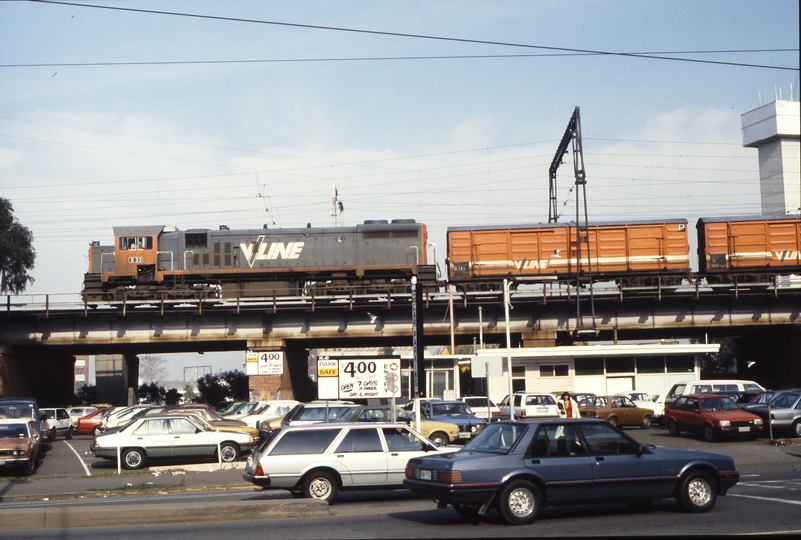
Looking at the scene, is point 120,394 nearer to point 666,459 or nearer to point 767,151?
point 666,459

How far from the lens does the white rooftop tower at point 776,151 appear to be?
129875mm

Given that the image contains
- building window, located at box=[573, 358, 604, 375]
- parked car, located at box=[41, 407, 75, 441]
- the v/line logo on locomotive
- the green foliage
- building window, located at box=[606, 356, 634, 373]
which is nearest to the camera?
parked car, located at box=[41, 407, 75, 441]

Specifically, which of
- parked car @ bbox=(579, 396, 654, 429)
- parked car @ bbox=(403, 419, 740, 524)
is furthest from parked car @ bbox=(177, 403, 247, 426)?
parked car @ bbox=(403, 419, 740, 524)

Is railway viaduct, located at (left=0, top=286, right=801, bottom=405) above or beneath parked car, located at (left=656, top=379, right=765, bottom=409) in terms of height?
above

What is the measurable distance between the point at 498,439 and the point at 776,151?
139942 mm

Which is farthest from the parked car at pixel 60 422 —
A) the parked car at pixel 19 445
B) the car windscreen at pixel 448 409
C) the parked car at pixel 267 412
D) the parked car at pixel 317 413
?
the car windscreen at pixel 448 409

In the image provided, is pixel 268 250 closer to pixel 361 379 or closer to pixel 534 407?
A: pixel 534 407

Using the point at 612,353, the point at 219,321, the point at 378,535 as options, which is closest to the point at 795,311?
the point at 612,353

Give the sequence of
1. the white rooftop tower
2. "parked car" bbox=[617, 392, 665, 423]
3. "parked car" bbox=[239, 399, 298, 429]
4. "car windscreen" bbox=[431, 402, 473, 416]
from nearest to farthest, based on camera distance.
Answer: "car windscreen" bbox=[431, 402, 473, 416] < "parked car" bbox=[239, 399, 298, 429] < "parked car" bbox=[617, 392, 665, 423] < the white rooftop tower

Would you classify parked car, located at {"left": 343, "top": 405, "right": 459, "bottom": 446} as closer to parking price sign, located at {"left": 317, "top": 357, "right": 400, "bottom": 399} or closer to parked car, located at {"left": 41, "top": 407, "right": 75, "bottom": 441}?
parking price sign, located at {"left": 317, "top": 357, "right": 400, "bottom": 399}

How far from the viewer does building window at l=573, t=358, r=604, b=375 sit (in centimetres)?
3897

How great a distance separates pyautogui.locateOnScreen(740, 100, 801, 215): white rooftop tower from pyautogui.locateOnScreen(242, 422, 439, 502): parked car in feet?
418

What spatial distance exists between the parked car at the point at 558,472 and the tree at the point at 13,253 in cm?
6853

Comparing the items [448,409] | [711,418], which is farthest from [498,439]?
[711,418]
